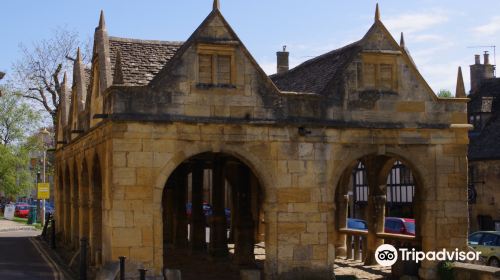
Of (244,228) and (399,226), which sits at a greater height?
(244,228)

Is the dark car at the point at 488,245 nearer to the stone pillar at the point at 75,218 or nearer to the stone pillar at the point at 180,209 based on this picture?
the stone pillar at the point at 180,209

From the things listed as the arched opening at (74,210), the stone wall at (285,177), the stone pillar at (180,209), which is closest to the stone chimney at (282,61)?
the stone pillar at (180,209)

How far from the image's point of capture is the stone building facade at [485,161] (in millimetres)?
34281

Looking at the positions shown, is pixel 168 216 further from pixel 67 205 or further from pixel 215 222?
pixel 215 222

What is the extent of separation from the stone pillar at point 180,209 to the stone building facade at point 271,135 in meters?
6.63

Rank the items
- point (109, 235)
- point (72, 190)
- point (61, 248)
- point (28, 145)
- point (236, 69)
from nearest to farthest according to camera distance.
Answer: point (109, 235) → point (236, 69) → point (72, 190) → point (61, 248) → point (28, 145)

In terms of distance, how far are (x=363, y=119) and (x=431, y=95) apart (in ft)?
6.53

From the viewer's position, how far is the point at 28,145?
173ft

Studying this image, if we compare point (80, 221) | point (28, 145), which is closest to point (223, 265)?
point (80, 221)

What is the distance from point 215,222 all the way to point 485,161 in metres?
18.5

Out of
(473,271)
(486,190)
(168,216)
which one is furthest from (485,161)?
(473,271)

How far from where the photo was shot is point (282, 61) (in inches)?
1210

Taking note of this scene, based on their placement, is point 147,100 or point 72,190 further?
point 72,190

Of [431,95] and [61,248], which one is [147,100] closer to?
[431,95]
